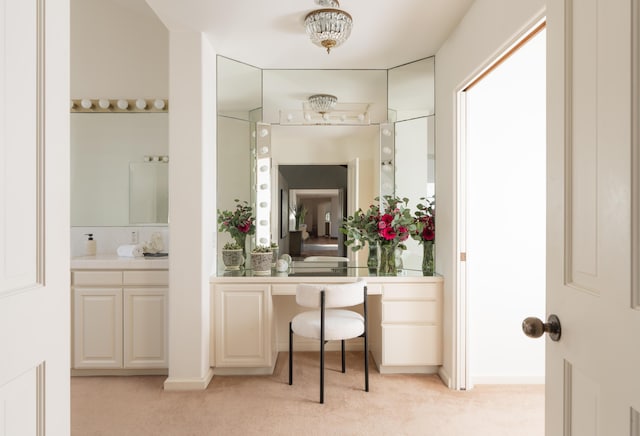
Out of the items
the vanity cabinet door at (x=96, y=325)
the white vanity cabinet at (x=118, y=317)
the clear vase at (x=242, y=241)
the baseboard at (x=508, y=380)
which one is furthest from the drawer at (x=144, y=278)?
the baseboard at (x=508, y=380)

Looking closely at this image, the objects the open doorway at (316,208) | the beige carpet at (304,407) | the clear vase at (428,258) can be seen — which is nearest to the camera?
the beige carpet at (304,407)

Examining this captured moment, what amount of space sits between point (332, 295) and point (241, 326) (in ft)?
2.71

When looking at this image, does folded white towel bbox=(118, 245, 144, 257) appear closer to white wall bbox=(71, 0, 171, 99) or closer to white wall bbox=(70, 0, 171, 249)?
white wall bbox=(70, 0, 171, 249)

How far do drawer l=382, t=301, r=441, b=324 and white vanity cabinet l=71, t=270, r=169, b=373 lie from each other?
163cm

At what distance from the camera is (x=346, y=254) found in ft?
10.7

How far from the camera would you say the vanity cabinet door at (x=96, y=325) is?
2.77 m

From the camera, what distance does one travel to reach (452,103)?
2.60 m

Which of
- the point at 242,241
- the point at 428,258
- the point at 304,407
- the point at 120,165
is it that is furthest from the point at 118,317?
the point at 428,258

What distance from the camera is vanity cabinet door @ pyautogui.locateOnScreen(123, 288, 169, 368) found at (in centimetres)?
279

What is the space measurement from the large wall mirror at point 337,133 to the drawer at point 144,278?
78cm
